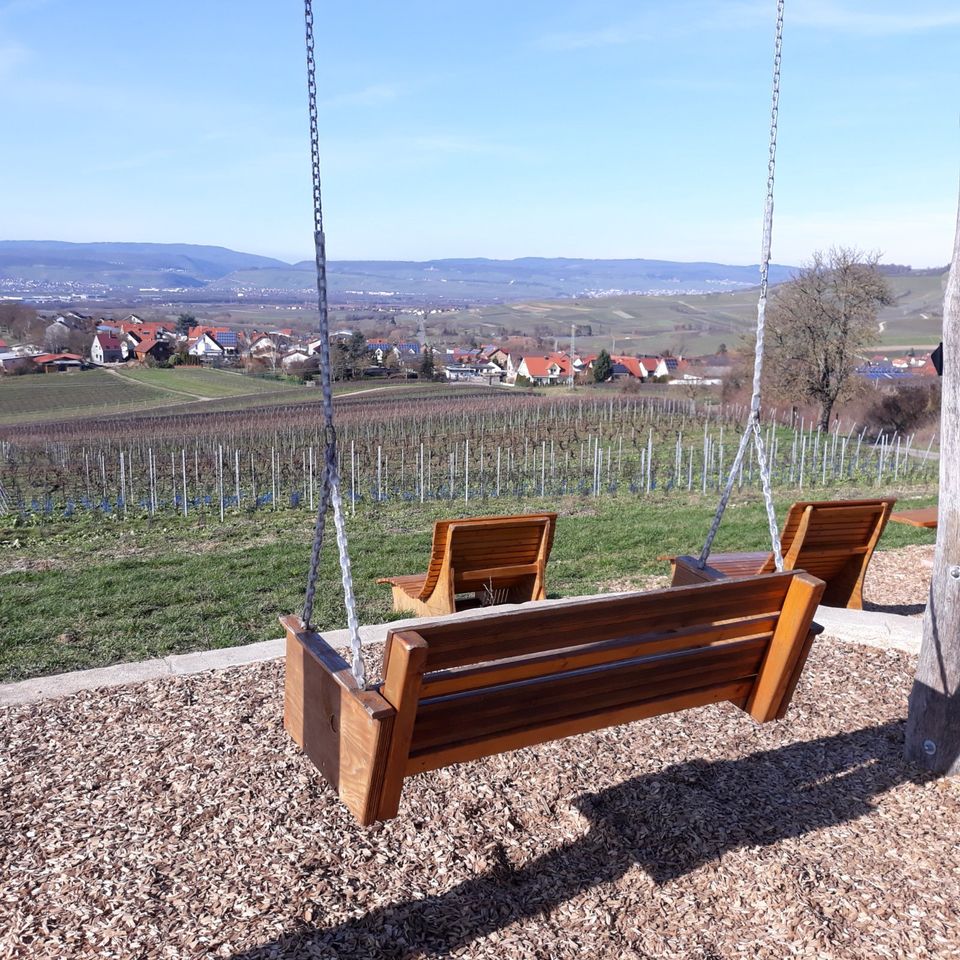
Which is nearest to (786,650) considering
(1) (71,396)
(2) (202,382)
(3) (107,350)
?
(1) (71,396)

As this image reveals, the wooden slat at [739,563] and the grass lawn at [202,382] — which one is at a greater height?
the wooden slat at [739,563]

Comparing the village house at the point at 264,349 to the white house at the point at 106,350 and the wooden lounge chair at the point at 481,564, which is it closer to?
the white house at the point at 106,350

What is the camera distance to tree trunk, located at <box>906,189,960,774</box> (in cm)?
365

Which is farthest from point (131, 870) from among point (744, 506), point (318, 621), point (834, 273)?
point (834, 273)

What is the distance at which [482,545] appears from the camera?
579 centimetres

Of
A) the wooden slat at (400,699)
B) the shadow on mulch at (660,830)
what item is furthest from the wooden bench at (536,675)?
the shadow on mulch at (660,830)

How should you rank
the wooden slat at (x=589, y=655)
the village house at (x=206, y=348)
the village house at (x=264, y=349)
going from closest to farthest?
the wooden slat at (x=589, y=655) → the village house at (x=264, y=349) → the village house at (x=206, y=348)

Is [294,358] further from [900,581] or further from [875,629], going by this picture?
[875,629]

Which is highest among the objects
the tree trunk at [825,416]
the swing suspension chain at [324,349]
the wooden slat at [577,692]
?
the swing suspension chain at [324,349]

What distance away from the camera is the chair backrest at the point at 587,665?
8.34ft

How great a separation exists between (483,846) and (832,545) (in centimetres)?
378

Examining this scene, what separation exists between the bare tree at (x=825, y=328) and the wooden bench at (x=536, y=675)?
1148 inches

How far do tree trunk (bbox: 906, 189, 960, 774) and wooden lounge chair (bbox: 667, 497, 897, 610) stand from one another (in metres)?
1.62

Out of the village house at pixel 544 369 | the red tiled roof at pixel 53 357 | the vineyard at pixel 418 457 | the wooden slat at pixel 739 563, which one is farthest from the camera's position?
the village house at pixel 544 369
